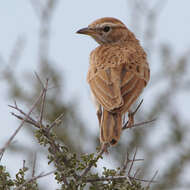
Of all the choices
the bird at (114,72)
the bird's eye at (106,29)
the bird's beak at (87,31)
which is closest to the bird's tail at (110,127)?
the bird at (114,72)

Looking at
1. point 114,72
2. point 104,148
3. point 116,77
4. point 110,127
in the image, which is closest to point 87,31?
point 114,72

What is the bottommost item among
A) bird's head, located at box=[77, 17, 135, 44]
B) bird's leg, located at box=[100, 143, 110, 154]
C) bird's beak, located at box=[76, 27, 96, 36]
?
bird's leg, located at box=[100, 143, 110, 154]

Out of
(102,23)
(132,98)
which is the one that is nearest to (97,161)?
(132,98)

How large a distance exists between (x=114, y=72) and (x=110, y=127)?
1.21m

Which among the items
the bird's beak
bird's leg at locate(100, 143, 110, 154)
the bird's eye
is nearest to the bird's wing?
the bird's beak

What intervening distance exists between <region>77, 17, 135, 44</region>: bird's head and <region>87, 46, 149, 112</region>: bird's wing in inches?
11.8

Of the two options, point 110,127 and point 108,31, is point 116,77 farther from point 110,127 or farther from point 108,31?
point 108,31

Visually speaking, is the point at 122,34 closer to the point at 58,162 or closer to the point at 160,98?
the point at 160,98

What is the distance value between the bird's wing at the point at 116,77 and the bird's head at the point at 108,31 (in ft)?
0.98

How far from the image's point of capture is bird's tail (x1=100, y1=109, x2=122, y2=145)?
4.59m

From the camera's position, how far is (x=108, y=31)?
23.2 feet

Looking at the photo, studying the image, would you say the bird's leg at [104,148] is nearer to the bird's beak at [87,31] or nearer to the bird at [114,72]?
the bird at [114,72]

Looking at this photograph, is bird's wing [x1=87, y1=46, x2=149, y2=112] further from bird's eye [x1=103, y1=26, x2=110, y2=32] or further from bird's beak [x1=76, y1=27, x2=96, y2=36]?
bird's eye [x1=103, y1=26, x2=110, y2=32]

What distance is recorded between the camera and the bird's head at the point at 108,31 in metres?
6.87
